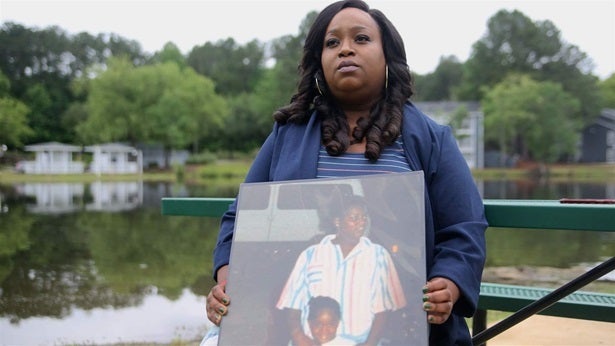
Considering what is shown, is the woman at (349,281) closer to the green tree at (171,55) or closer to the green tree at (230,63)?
the green tree at (230,63)

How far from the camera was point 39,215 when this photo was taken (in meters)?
16.6

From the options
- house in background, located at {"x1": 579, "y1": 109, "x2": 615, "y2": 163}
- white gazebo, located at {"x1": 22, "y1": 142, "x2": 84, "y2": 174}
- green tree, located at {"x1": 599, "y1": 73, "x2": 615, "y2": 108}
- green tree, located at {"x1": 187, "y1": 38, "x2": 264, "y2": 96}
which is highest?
green tree, located at {"x1": 187, "y1": 38, "x2": 264, "y2": 96}

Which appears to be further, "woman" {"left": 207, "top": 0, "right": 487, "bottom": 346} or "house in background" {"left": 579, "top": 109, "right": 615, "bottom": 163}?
"house in background" {"left": 579, "top": 109, "right": 615, "bottom": 163}

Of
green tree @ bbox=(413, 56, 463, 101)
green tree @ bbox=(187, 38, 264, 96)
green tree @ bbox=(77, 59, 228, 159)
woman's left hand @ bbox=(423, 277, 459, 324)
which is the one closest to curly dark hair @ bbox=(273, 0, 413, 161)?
woman's left hand @ bbox=(423, 277, 459, 324)

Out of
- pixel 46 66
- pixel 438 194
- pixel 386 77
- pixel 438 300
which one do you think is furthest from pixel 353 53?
pixel 46 66

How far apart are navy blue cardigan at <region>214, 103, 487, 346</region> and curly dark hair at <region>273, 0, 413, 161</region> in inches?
1.7

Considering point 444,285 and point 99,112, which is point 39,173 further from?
point 444,285

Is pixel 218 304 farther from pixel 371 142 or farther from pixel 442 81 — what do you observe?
pixel 442 81

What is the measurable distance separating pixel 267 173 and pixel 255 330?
1.96 feet

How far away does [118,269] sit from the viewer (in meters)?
8.73

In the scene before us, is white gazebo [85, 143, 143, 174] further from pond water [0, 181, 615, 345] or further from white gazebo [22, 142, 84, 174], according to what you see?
pond water [0, 181, 615, 345]

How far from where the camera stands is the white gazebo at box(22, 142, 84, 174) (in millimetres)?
→ 48375

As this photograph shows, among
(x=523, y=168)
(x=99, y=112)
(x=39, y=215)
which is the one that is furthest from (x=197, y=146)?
(x=39, y=215)

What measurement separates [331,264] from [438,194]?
1.43ft
